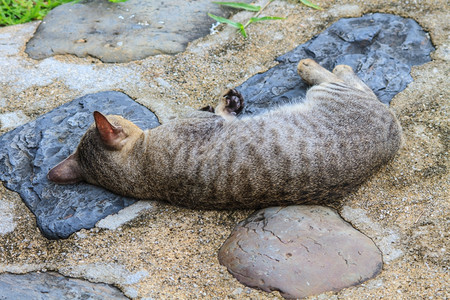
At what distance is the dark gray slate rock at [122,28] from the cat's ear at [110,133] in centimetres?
126

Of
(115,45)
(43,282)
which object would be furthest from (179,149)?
(115,45)

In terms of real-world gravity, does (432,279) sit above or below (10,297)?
below

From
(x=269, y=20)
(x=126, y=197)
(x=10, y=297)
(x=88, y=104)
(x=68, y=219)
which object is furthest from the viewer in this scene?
(x=269, y=20)

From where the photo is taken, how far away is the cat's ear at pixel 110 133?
12.7 feet

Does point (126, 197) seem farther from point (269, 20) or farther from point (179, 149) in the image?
point (269, 20)

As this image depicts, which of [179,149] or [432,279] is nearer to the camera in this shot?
[432,279]

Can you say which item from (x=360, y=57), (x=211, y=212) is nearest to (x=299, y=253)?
(x=211, y=212)

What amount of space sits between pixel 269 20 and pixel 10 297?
12.5ft

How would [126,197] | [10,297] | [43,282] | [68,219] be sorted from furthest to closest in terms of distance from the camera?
[126,197] < [68,219] < [43,282] < [10,297]

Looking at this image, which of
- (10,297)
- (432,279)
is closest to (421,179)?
(432,279)

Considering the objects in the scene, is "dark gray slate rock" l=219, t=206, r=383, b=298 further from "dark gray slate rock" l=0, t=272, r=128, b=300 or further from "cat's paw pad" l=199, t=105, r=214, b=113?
"cat's paw pad" l=199, t=105, r=214, b=113

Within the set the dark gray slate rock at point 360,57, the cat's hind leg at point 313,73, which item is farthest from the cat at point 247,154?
the dark gray slate rock at point 360,57

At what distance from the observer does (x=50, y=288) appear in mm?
3127

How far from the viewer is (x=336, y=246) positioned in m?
3.35
